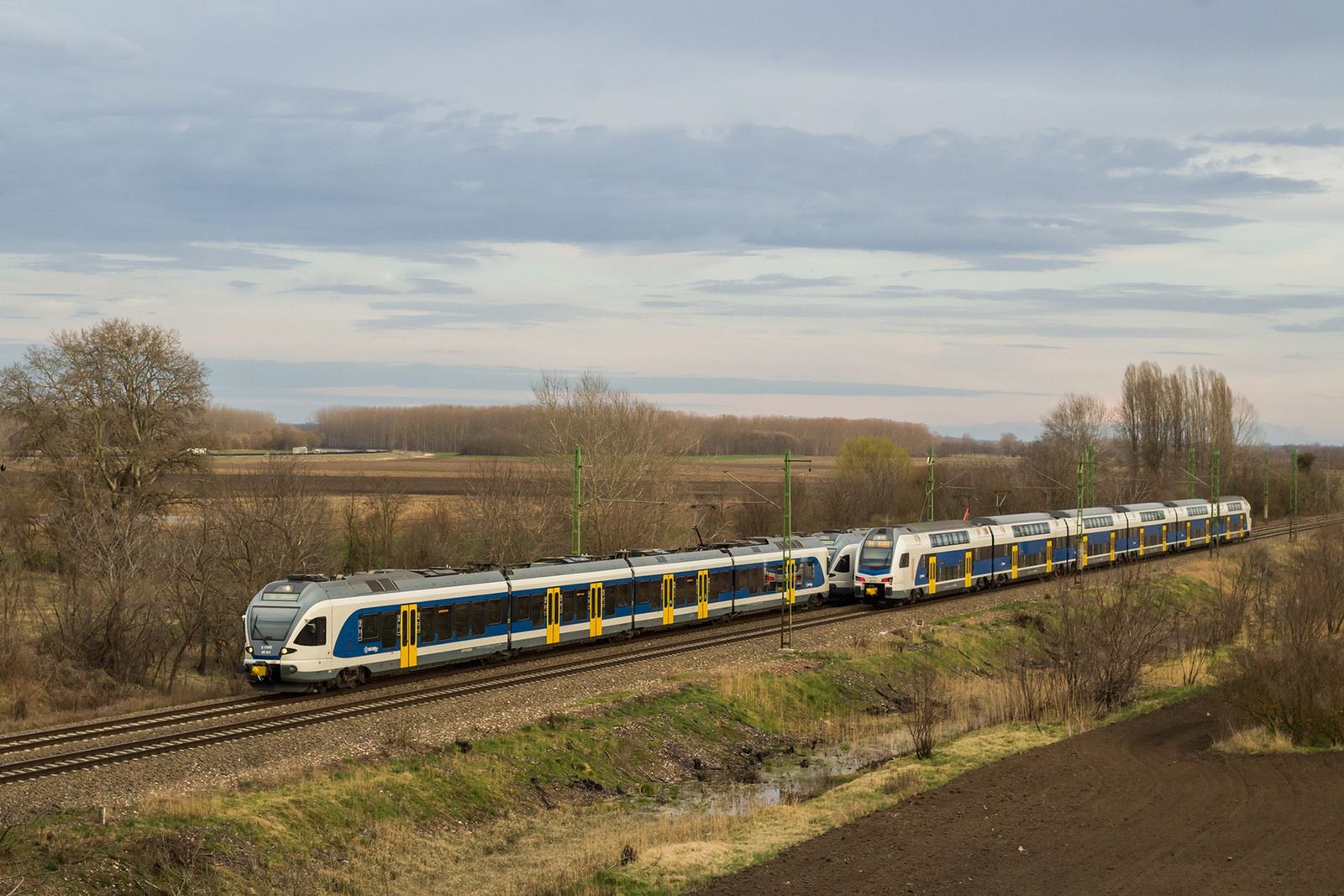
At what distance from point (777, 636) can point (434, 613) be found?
1417 centimetres

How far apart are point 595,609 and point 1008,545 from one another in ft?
86.9

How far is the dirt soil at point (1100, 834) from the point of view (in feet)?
50.0

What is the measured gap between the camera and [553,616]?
3325 cm

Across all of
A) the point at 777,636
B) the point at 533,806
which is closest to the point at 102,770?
the point at 533,806

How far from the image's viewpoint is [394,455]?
187875 millimetres

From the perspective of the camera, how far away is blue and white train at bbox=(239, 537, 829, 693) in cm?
2630

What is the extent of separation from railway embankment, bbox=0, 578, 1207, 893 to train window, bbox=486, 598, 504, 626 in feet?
10.8

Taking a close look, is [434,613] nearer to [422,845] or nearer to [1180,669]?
[422,845]

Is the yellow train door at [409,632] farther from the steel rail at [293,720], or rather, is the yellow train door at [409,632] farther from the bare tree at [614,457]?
the bare tree at [614,457]

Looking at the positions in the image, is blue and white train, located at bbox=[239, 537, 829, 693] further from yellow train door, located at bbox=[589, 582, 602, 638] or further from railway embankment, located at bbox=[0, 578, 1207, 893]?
railway embankment, located at bbox=[0, 578, 1207, 893]

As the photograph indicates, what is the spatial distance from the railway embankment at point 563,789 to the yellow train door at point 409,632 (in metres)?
3.21

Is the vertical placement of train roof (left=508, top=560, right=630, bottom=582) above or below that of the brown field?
below

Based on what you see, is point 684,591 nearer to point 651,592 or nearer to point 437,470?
point 651,592

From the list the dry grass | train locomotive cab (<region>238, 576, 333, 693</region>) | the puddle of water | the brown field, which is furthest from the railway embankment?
the brown field
